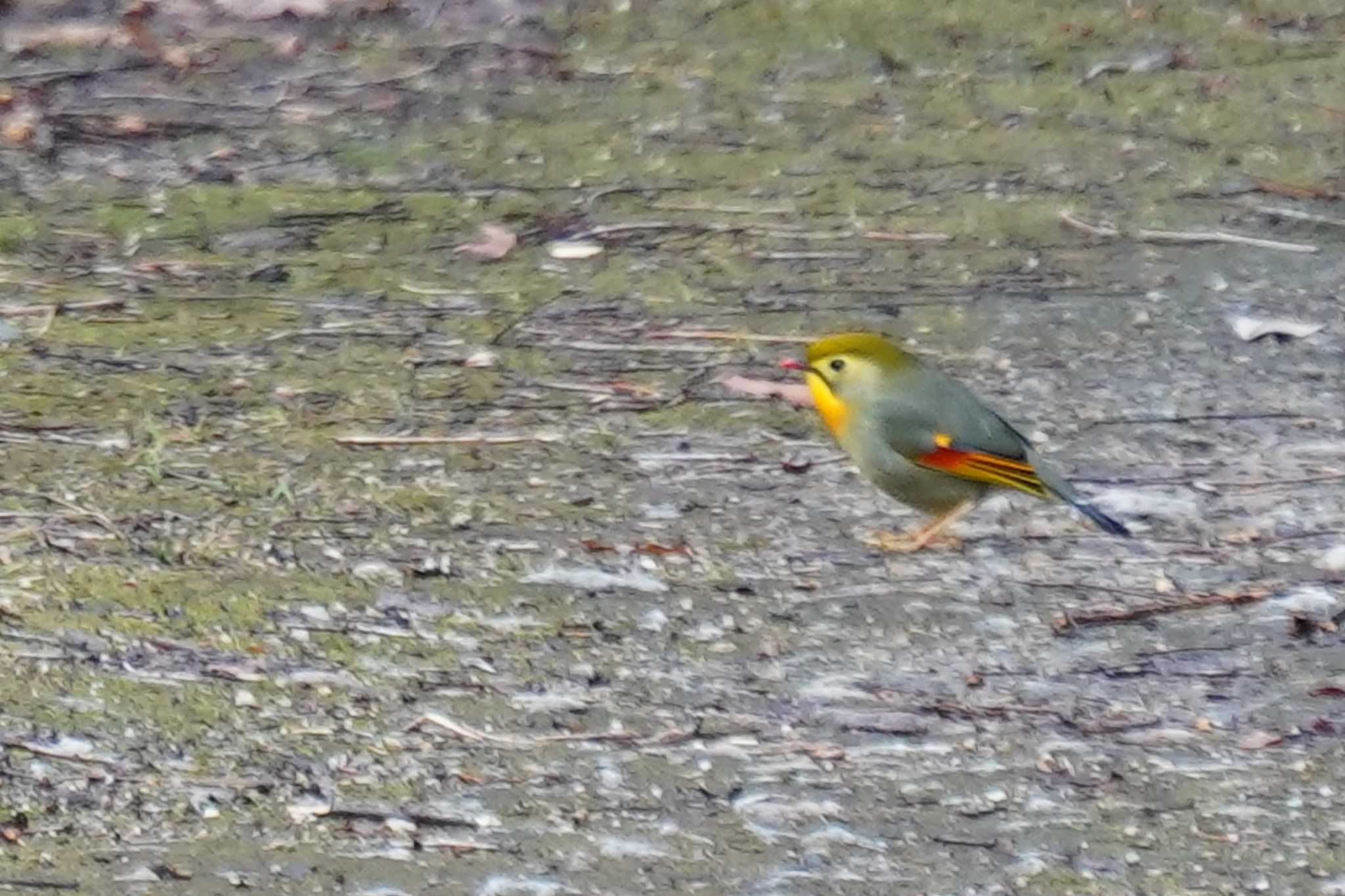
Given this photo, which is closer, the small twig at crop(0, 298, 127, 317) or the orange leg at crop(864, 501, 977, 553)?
the orange leg at crop(864, 501, 977, 553)

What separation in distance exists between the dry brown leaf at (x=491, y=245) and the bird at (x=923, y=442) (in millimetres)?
1481

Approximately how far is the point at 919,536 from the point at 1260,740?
2.96 feet

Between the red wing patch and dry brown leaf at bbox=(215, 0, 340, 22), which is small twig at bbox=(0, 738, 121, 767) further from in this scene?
dry brown leaf at bbox=(215, 0, 340, 22)

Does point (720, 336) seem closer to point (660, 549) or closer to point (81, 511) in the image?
point (660, 549)

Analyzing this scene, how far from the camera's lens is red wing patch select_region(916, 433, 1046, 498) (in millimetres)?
4305

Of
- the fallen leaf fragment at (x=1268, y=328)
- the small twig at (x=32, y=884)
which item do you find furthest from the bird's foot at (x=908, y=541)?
the small twig at (x=32, y=884)

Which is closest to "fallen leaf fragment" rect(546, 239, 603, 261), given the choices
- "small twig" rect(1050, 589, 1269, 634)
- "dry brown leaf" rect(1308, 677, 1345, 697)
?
"small twig" rect(1050, 589, 1269, 634)

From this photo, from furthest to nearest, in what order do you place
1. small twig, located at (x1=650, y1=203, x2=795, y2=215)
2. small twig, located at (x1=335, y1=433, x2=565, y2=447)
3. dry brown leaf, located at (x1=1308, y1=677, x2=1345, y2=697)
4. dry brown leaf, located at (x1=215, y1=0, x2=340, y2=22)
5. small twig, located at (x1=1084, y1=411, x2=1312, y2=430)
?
1. dry brown leaf, located at (x1=215, y1=0, x2=340, y2=22)
2. small twig, located at (x1=650, y1=203, x2=795, y2=215)
3. small twig, located at (x1=1084, y1=411, x2=1312, y2=430)
4. small twig, located at (x1=335, y1=433, x2=565, y2=447)
5. dry brown leaf, located at (x1=1308, y1=677, x2=1345, y2=697)

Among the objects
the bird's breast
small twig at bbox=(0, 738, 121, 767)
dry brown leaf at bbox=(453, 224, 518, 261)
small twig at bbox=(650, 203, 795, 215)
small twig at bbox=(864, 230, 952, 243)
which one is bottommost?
small twig at bbox=(864, 230, 952, 243)

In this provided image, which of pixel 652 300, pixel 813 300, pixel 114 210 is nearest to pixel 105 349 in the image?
pixel 114 210

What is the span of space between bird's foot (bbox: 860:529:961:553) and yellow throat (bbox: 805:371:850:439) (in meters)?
0.23

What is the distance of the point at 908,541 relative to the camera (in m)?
4.36

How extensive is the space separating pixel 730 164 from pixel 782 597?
2600mm

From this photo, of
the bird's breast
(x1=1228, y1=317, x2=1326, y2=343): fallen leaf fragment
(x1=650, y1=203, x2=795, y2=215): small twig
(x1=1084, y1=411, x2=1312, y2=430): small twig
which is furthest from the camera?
(x1=650, y1=203, x2=795, y2=215): small twig
